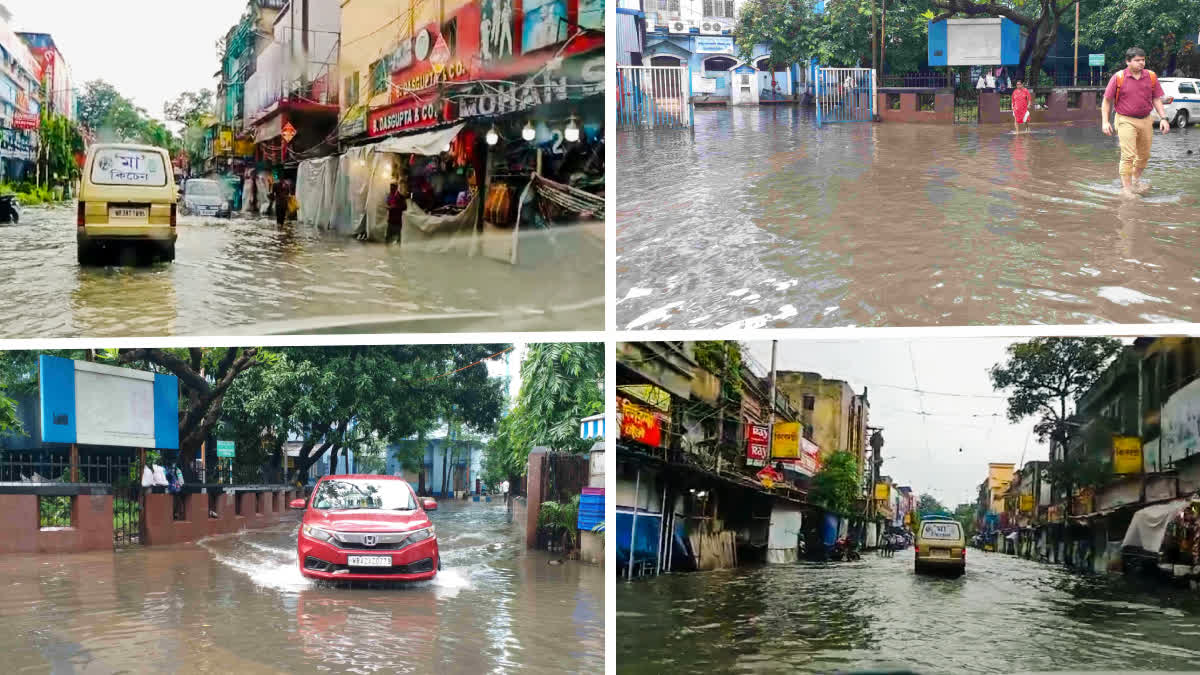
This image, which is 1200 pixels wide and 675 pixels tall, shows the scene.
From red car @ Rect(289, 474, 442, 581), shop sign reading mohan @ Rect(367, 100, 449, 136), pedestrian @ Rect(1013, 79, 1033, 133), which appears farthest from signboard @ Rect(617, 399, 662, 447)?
pedestrian @ Rect(1013, 79, 1033, 133)

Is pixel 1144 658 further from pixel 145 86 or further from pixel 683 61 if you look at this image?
pixel 145 86

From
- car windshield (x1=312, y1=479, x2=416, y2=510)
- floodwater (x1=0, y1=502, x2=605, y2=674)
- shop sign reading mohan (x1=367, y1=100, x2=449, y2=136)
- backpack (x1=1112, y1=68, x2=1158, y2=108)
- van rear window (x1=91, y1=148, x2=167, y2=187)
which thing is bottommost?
floodwater (x1=0, y1=502, x2=605, y2=674)

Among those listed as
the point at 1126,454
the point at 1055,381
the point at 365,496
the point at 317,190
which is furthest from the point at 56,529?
the point at 1126,454

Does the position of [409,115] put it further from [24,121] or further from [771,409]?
[771,409]

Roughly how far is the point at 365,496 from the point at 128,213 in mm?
1525

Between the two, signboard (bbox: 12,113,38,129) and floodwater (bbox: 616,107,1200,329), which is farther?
signboard (bbox: 12,113,38,129)

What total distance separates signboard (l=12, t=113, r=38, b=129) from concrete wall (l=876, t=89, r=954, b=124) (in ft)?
11.5

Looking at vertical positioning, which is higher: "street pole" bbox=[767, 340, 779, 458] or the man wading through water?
the man wading through water

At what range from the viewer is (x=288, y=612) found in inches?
149

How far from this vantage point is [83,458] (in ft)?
14.1

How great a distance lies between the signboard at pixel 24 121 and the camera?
4.24 m

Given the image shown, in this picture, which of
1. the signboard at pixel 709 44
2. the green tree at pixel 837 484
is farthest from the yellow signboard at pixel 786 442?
the signboard at pixel 709 44

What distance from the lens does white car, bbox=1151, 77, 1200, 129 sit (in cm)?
396

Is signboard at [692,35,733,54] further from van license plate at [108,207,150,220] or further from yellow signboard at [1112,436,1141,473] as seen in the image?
van license plate at [108,207,150,220]
